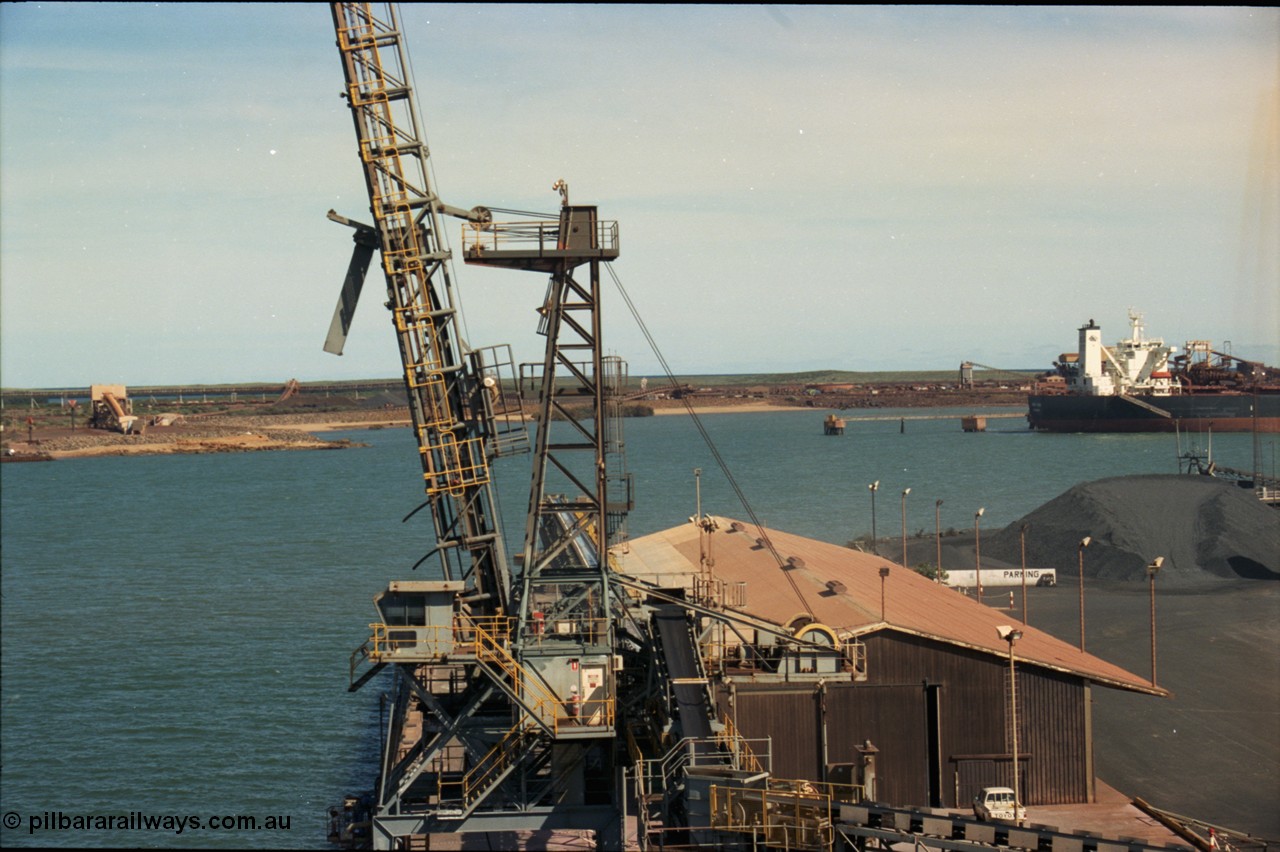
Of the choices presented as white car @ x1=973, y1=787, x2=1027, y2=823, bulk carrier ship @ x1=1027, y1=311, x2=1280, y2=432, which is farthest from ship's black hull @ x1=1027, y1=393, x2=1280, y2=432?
white car @ x1=973, y1=787, x2=1027, y2=823

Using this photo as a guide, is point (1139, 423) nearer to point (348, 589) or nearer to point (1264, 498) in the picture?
point (1264, 498)

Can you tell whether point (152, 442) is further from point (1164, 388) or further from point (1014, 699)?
point (1014, 699)

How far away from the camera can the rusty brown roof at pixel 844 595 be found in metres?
28.9

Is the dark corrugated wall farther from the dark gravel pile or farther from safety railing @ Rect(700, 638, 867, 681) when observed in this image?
the dark gravel pile

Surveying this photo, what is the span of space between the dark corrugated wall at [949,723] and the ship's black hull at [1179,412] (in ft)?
379

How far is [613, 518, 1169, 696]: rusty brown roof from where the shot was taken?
28859mm

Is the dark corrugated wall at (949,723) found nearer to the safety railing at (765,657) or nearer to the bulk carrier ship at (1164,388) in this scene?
the safety railing at (765,657)

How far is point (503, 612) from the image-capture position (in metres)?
28.1

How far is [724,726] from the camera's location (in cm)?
2230

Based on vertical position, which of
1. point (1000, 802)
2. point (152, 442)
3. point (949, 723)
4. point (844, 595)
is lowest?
point (1000, 802)

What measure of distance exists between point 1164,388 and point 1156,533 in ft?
300

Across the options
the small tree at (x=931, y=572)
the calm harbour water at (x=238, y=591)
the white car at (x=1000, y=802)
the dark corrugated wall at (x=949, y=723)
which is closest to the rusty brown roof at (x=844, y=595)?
the dark corrugated wall at (x=949, y=723)

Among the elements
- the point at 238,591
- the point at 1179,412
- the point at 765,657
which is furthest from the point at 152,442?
the point at 765,657

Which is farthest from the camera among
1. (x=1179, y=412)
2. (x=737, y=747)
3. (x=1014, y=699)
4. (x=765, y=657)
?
(x=1179, y=412)
